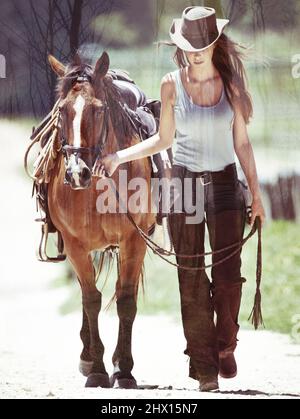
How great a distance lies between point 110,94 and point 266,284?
163cm

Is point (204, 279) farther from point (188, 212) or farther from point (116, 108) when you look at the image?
point (116, 108)

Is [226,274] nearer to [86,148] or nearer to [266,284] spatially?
[266,284]

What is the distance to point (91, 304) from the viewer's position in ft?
25.8

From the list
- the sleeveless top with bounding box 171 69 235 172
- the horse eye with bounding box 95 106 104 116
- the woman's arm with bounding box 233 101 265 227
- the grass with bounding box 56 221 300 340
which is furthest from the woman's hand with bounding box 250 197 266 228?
the horse eye with bounding box 95 106 104 116

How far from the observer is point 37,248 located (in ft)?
26.9

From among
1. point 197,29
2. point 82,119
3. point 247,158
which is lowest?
point 247,158

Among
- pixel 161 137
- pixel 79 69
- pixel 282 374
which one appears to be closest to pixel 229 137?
pixel 161 137

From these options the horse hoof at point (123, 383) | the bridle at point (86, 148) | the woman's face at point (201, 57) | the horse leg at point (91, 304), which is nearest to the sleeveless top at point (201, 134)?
the woman's face at point (201, 57)

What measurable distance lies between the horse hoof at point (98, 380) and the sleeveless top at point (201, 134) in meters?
1.34

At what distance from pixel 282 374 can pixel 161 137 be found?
1687 mm

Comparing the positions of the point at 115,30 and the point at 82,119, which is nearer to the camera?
the point at 82,119

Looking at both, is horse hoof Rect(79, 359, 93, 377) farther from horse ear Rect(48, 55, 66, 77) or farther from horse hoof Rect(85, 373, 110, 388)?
horse ear Rect(48, 55, 66, 77)

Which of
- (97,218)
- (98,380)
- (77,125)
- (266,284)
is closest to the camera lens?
(77,125)

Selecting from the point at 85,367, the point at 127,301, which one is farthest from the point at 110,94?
the point at 85,367
